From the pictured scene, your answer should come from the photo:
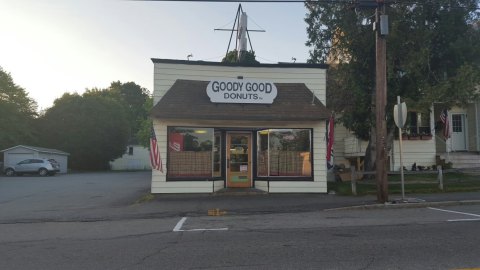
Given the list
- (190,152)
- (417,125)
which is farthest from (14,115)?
(417,125)

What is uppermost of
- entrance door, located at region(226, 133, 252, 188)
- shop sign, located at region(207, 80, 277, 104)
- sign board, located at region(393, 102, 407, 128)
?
shop sign, located at region(207, 80, 277, 104)

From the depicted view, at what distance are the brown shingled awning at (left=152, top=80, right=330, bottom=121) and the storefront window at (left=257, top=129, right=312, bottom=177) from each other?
1.00 metres

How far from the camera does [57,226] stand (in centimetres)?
1154

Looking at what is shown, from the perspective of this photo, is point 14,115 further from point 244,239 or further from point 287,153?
point 244,239

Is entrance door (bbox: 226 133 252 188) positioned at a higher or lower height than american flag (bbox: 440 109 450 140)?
lower

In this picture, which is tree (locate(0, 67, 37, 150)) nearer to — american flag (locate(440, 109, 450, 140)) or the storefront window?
the storefront window

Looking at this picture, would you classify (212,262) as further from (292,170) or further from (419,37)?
(419,37)

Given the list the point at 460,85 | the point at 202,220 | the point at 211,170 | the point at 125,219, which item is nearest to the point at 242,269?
the point at 202,220

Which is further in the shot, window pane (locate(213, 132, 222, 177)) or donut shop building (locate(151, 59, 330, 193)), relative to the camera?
window pane (locate(213, 132, 222, 177))

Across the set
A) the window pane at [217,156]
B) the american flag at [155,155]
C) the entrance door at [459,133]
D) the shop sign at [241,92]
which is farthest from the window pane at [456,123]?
the american flag at [155,155]

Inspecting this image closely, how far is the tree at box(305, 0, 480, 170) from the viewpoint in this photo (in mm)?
18906

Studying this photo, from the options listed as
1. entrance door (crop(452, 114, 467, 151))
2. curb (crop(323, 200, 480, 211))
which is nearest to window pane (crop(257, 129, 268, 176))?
curb (crop(323, 200, 480, 211))

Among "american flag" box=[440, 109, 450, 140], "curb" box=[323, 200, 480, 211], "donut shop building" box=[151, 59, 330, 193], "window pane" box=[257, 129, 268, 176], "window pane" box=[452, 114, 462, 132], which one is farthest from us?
"window pane" box=[452, 114, 462, 132]

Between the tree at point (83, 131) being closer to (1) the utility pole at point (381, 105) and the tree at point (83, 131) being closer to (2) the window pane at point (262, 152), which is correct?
(2) the window pane at point (262, 152)
